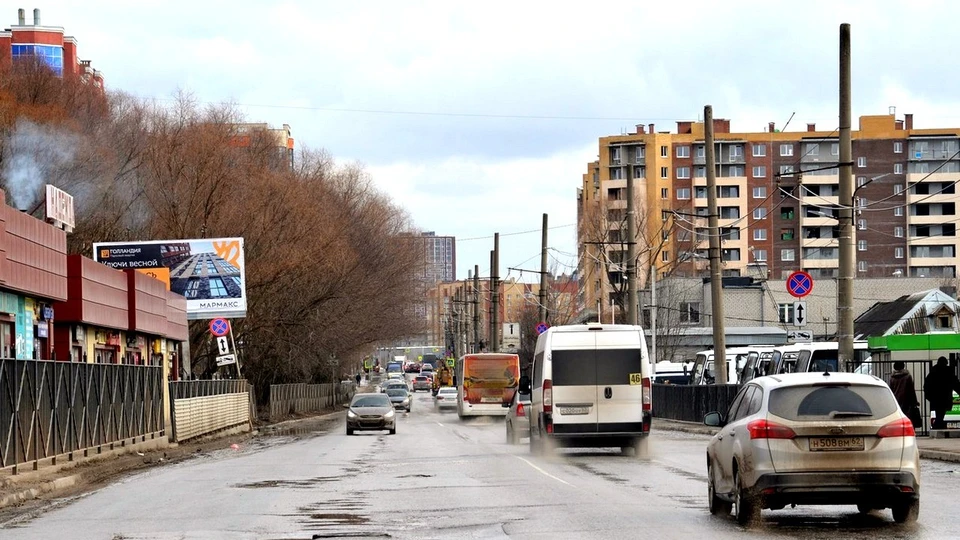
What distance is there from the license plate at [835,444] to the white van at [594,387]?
1406cm

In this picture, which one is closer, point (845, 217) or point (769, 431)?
point (769, 431)

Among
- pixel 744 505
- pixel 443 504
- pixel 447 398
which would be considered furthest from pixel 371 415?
pixel 447 398

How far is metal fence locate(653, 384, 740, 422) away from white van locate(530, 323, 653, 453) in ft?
38.6

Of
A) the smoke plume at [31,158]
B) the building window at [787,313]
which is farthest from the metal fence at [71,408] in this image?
the building window at [787,313]

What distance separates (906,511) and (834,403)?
132 cm

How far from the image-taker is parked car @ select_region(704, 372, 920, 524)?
1352 centimetres

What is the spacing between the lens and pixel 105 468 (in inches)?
1113

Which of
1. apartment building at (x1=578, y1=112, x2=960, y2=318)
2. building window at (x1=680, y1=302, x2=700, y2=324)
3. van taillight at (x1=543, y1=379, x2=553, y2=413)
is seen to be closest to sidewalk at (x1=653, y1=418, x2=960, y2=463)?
van taillight at (x1=543, y1=379, x2=553, y2=413)

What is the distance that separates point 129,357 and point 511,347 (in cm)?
3718

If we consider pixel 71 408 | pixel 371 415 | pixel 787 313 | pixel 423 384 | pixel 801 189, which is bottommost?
pixel 423 384

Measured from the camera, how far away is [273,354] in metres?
76.2

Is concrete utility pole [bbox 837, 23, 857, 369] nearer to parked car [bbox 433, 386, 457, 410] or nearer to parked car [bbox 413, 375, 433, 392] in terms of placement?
parked car [bbox 433, 386, 457, 410]

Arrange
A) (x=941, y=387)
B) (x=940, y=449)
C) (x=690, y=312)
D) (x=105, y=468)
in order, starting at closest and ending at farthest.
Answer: (x=940, y=449) < (x=105, y=468) < (x=941, y=387) < (x=690, y=312)

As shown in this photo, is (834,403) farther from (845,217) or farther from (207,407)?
(207,407)
